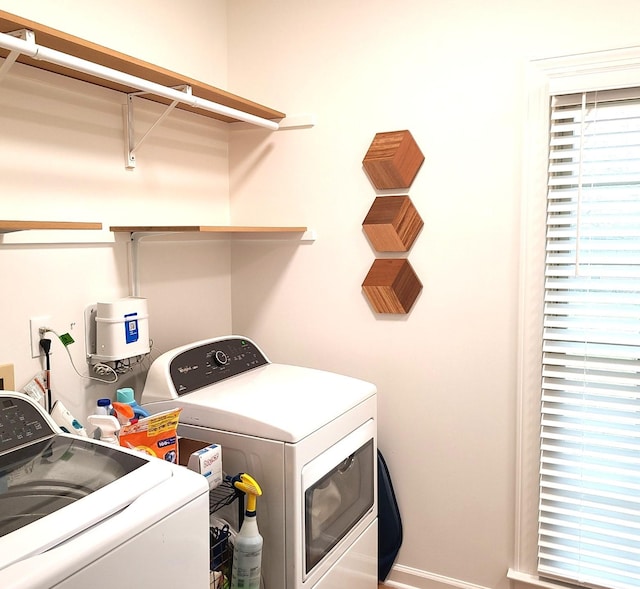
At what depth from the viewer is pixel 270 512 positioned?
1649 mm

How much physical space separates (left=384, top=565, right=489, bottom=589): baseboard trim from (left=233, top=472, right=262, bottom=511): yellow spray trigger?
1037 mm

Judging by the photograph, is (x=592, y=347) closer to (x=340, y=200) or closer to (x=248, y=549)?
(x=340, y=200)

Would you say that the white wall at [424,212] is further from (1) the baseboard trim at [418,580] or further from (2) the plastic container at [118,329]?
(2) the plastic container at [118,329]

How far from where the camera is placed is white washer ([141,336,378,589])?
1632 millimetres

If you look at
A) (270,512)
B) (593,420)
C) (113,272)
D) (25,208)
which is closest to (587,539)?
(593,420)

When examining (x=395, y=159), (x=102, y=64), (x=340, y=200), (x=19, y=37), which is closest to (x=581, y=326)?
(x=395, y=159)

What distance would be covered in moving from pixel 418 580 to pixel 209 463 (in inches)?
47.0

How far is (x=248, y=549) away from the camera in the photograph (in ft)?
5.13

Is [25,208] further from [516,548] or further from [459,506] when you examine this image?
[516,548]

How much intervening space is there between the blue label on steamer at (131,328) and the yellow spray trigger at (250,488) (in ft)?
2.00

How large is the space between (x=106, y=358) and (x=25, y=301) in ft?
0.99

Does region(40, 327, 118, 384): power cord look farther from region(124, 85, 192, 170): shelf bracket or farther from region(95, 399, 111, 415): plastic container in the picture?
region(124, 85, 192, 170): shelf bracket

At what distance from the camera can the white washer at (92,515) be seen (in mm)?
949

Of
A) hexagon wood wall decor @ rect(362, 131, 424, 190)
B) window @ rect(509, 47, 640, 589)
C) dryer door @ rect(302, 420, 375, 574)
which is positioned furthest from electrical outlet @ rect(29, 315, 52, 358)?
window @ rect(509, 47, 640, 589)
